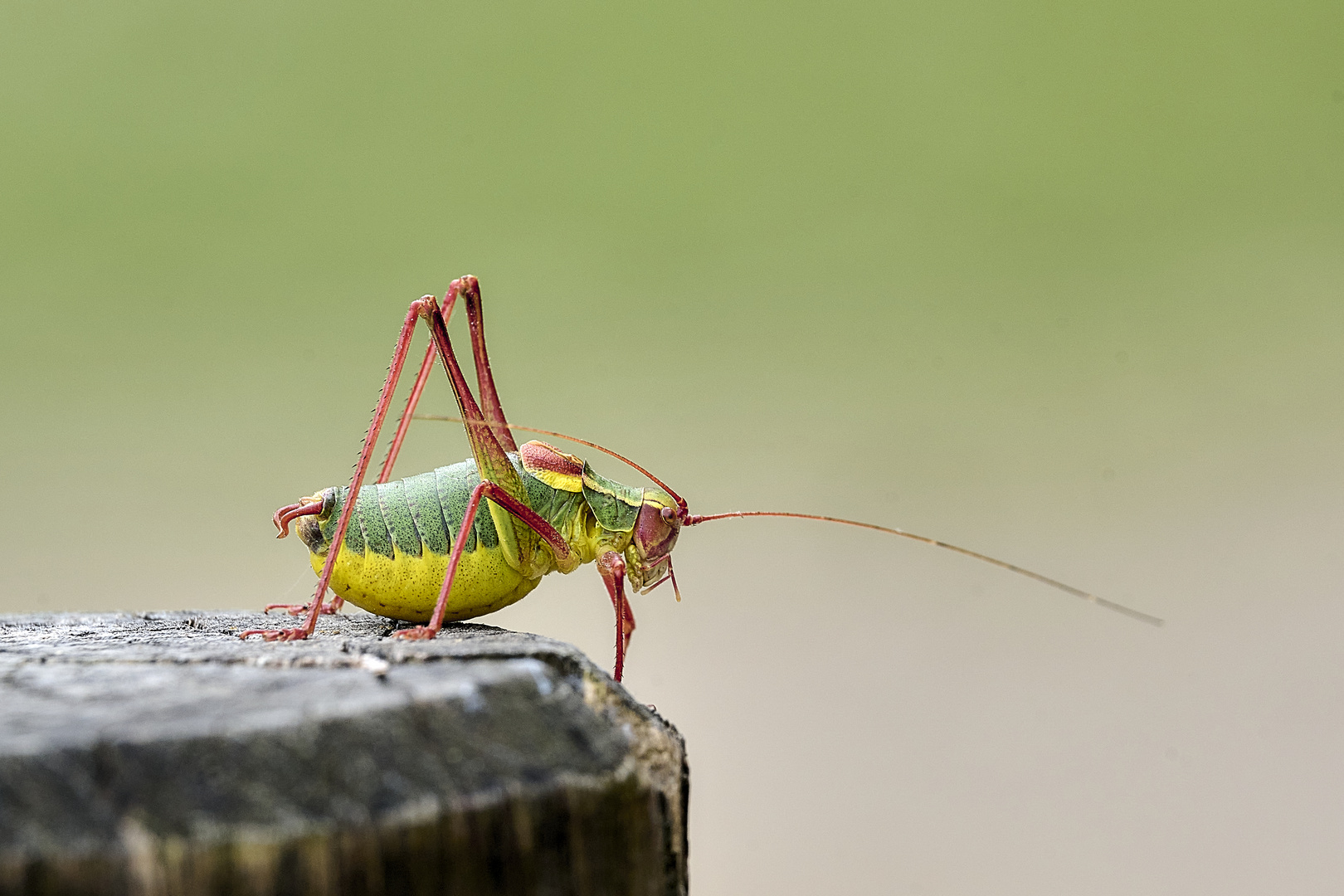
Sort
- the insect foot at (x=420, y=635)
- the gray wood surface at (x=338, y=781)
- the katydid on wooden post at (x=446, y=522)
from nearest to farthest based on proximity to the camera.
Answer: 1. the gray wood surface at (x=338, y=781)
2. the insect foot at (x=420, y=635)
3. the katydid on wooden post at (x=446, y=522)

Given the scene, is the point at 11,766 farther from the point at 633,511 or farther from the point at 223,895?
the point at 633,511

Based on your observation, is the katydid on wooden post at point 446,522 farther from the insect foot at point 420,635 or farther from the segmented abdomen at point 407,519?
the insect foot at point 420,635

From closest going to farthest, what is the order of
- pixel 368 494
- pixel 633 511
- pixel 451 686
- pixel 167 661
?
1. pixel 451 686
2. pixel 167 661
3. pixel 368 494
4. pixel 633 511

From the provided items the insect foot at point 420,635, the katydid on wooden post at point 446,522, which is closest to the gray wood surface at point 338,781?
the insect foot at point 420,635

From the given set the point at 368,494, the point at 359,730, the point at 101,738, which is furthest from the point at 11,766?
the point at 368,494

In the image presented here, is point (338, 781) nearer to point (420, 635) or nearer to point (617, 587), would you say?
point (420, 635)

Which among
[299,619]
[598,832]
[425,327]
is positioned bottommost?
[299,619]

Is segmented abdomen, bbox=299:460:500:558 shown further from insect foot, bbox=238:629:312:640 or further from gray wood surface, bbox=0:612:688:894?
gray wood surface, bbox=0:612:688:894
